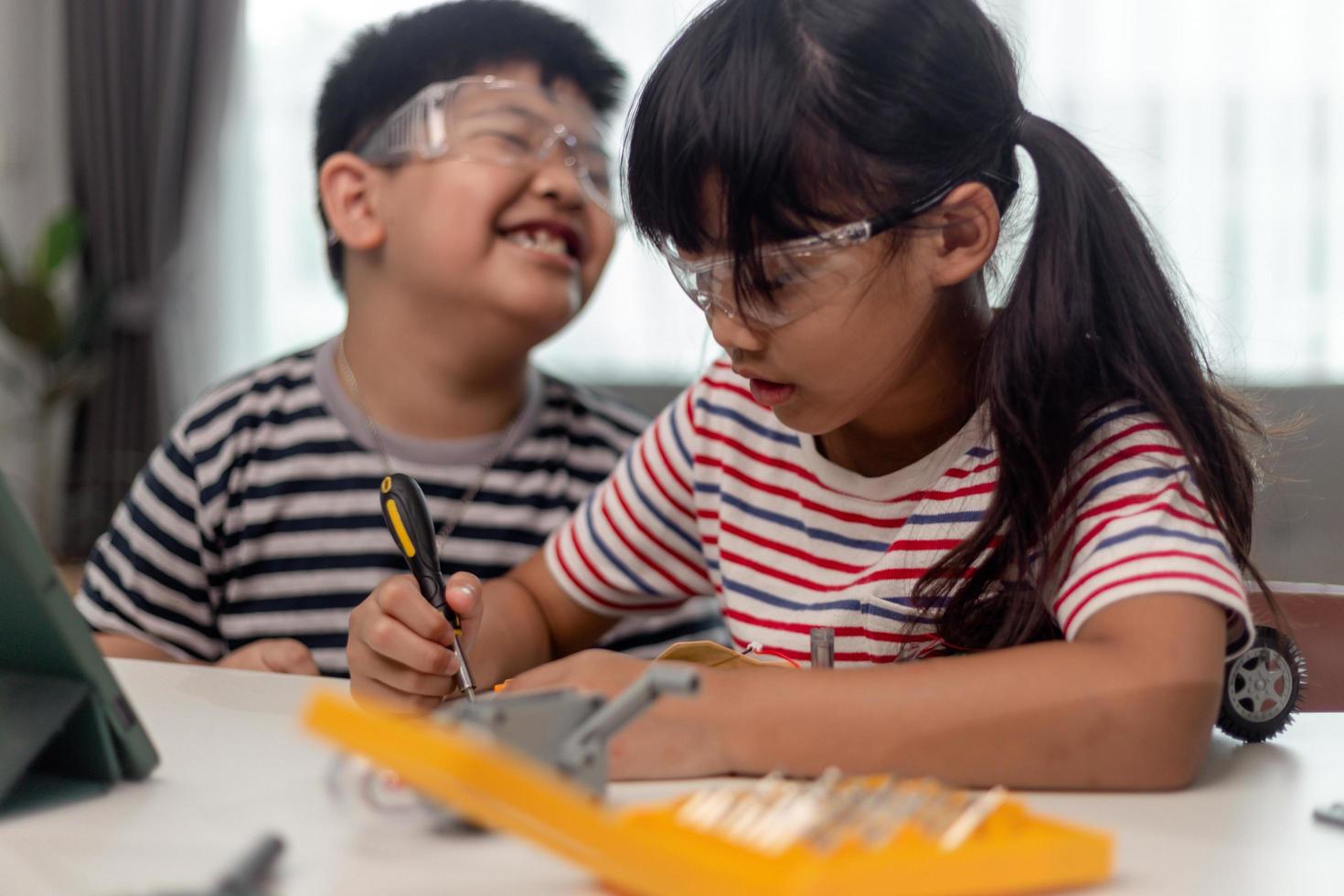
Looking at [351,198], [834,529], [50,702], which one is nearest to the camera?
[50,702]

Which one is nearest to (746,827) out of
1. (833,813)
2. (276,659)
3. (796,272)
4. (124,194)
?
(833,813)

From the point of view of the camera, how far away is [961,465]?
3.21 feet

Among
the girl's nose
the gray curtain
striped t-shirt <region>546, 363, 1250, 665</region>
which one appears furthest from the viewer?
the gray curtain

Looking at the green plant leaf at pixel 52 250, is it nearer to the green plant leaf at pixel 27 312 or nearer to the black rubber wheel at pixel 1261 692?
the green plant leaf at pixel 27 312

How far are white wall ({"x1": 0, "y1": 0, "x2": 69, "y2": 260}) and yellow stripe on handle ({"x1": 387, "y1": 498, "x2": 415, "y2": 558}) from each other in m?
3.26

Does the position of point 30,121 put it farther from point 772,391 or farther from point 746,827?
point 746,827

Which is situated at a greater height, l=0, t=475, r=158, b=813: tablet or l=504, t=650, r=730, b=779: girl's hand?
l=0, t=475, r=158, b=813: tablet

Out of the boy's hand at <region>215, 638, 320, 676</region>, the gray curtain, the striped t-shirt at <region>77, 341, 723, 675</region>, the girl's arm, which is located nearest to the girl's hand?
the girl's arm

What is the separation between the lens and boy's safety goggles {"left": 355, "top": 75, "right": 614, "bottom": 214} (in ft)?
4.76

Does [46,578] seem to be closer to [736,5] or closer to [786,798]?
[786,798]

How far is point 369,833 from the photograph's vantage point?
0.57 meters

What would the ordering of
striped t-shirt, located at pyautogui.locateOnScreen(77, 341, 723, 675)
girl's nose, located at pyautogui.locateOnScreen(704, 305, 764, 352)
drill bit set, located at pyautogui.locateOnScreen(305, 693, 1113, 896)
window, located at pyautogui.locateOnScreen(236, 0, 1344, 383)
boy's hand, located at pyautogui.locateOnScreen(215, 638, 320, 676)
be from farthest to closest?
window, located at pyautogui.locateOnScreen(236, 0, 1344, 383) → striped t-shirt, located at pyautogui.locateOnScreen(77, 341, 723, 675) → boy's hand, located at pyautogui.locateOnScreen(215, 638, 320, 676) → girl's nose, located at pyautogui.locateOnScreen(704, 305, 764, 352) → drill bit set, located at pyautogui.locateOnScreen(305, 693, 1113, 896)

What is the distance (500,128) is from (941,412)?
0.69 m

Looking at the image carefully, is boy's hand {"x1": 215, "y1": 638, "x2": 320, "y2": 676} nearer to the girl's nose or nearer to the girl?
the girl
